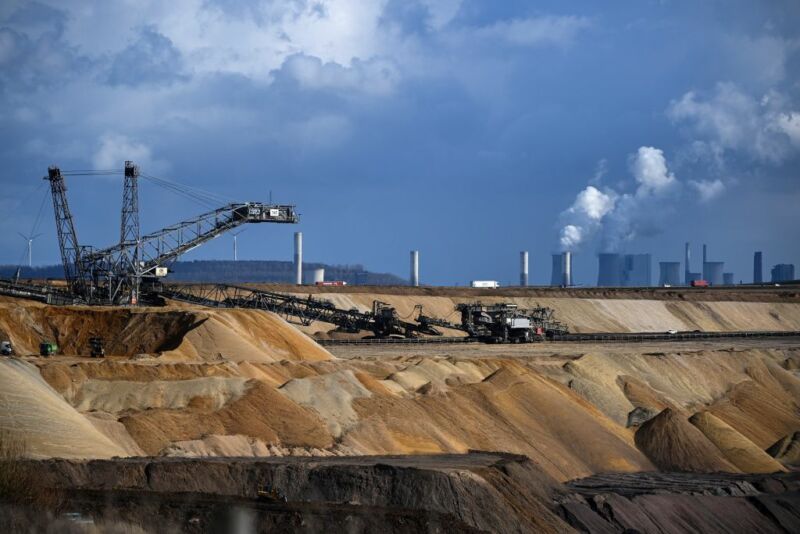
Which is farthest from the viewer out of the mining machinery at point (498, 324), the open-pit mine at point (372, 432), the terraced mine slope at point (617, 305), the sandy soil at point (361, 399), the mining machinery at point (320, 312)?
the terraced mine slope at point (617, 305)

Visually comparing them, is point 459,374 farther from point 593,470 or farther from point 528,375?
point 593,470

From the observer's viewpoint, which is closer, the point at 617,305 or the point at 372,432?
the point at 372,432

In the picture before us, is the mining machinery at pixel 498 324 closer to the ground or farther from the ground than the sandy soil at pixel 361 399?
farther from the ground

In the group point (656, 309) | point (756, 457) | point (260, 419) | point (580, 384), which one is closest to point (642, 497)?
point (260, 419)

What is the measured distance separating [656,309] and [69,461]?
126 meters

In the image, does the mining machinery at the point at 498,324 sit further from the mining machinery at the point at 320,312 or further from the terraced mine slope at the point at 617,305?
the terraced mine slope at the point at 617,305

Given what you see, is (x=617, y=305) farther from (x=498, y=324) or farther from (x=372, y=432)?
(x=372, y=432)

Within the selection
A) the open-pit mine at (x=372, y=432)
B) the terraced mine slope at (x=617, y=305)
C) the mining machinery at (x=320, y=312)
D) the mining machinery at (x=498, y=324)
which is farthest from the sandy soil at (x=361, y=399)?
the terraced mine slope at (x=617, y=305)

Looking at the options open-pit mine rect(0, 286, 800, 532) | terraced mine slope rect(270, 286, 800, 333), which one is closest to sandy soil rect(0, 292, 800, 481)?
open-pit mine rect(0, 286, 800, 532)

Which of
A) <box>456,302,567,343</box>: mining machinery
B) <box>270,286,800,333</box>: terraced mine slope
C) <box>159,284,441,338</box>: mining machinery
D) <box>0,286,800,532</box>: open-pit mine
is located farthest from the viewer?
<box>270,286,800,333</box>: terraced mine slope

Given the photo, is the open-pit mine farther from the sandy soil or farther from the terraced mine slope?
the terraced mine slope

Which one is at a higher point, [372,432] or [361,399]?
[361,399]

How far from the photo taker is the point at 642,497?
41.4m

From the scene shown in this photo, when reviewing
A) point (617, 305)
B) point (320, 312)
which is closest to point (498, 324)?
point (320, 312)
